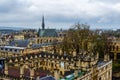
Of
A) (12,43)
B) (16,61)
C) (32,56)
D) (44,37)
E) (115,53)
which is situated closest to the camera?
(16,61)

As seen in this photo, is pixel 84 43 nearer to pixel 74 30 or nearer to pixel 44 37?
pixel 74 30

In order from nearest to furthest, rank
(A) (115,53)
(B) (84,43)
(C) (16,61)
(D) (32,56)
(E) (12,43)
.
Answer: (C) (16,61) < (D) (32,56) < (B) (84,43) < (E) (12,43) < (A) (115,53)

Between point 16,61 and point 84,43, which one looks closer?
point 16,61

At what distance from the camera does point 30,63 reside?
164 ft

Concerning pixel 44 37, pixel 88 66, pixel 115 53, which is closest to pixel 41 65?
pixel 88 66

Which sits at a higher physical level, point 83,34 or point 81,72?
point 83,34

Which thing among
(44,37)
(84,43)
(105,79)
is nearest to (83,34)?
(84,43)

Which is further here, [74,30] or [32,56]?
[74,30]

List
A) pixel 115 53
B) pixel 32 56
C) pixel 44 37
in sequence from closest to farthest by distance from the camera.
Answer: pixel 32 56 → pixel 115 53 → pixel 44 37

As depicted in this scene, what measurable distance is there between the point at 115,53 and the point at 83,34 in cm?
2609

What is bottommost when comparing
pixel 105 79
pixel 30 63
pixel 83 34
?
pixel 105 79

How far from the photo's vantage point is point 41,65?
52.6 metres

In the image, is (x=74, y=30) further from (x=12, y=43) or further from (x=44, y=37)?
(x=44, y=37)

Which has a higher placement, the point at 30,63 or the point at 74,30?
the point at 74,30
